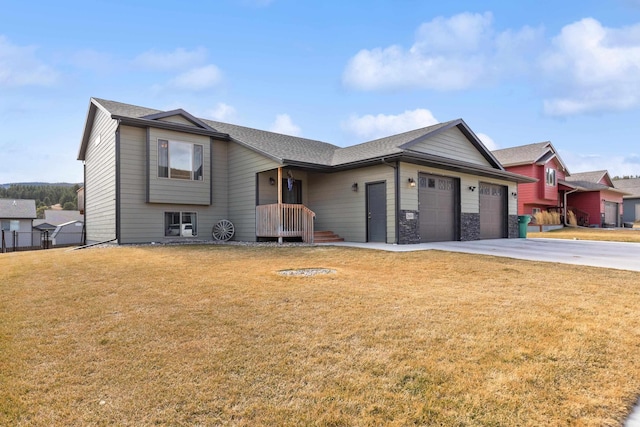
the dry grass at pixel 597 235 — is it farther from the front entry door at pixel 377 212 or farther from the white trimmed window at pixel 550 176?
the front entry door at pixel 377 212

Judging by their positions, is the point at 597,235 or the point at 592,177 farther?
the point at 592,177

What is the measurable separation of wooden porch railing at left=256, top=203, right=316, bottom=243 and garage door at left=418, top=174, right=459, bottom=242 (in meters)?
4.00

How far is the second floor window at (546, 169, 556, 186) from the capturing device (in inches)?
915

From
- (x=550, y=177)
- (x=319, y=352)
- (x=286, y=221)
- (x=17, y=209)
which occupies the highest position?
(x=550, y=177)

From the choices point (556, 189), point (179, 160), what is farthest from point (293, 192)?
point (556, 189)

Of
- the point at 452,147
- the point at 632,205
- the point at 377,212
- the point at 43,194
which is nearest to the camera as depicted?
the point at 377,212

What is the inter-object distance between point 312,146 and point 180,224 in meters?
6.87

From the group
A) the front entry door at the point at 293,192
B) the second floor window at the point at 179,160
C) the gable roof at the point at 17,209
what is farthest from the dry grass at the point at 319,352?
the gable roof at the point at 17,209

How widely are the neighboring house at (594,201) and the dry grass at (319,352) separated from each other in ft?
87.0

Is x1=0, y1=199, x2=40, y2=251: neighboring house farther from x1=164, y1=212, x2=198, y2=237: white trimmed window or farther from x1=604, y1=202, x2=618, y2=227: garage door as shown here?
x1=604, y1=202, x2=618, y2=227: garage door

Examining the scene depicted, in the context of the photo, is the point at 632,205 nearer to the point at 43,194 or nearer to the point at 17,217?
the point at 17,217

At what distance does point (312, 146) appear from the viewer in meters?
16.2

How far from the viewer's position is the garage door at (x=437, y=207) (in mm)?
12320

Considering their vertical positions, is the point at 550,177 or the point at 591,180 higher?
the point at 591,180
